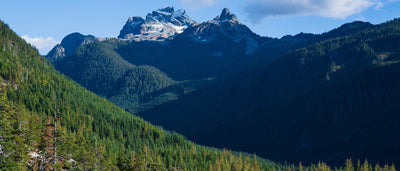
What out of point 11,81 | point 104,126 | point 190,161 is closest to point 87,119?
point 104,126

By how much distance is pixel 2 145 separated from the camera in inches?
2108

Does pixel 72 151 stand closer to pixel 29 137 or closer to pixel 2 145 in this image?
pixel 29 137

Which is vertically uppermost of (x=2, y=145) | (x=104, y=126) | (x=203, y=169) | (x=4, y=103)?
(x=4, y=103)

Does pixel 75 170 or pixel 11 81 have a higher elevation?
pixel 11 81

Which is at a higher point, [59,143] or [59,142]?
[59,142]

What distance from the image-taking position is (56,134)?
1973 inches

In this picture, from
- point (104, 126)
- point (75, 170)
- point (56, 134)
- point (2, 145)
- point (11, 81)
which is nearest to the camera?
point (56, 134)

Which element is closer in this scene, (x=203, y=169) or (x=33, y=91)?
(x=203, y=169)

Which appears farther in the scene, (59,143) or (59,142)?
(59,143)

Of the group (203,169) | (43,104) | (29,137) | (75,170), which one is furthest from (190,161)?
(29,137)

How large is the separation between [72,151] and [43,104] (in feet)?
387

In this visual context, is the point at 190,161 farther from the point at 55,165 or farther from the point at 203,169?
the point at 55,165

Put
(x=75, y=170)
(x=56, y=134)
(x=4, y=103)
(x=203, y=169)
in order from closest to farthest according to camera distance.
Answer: (x=56, y=134) < (x=4, y=103) < (x=75, y=170) < (x=203, y=169)

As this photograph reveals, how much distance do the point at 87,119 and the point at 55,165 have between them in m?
148
